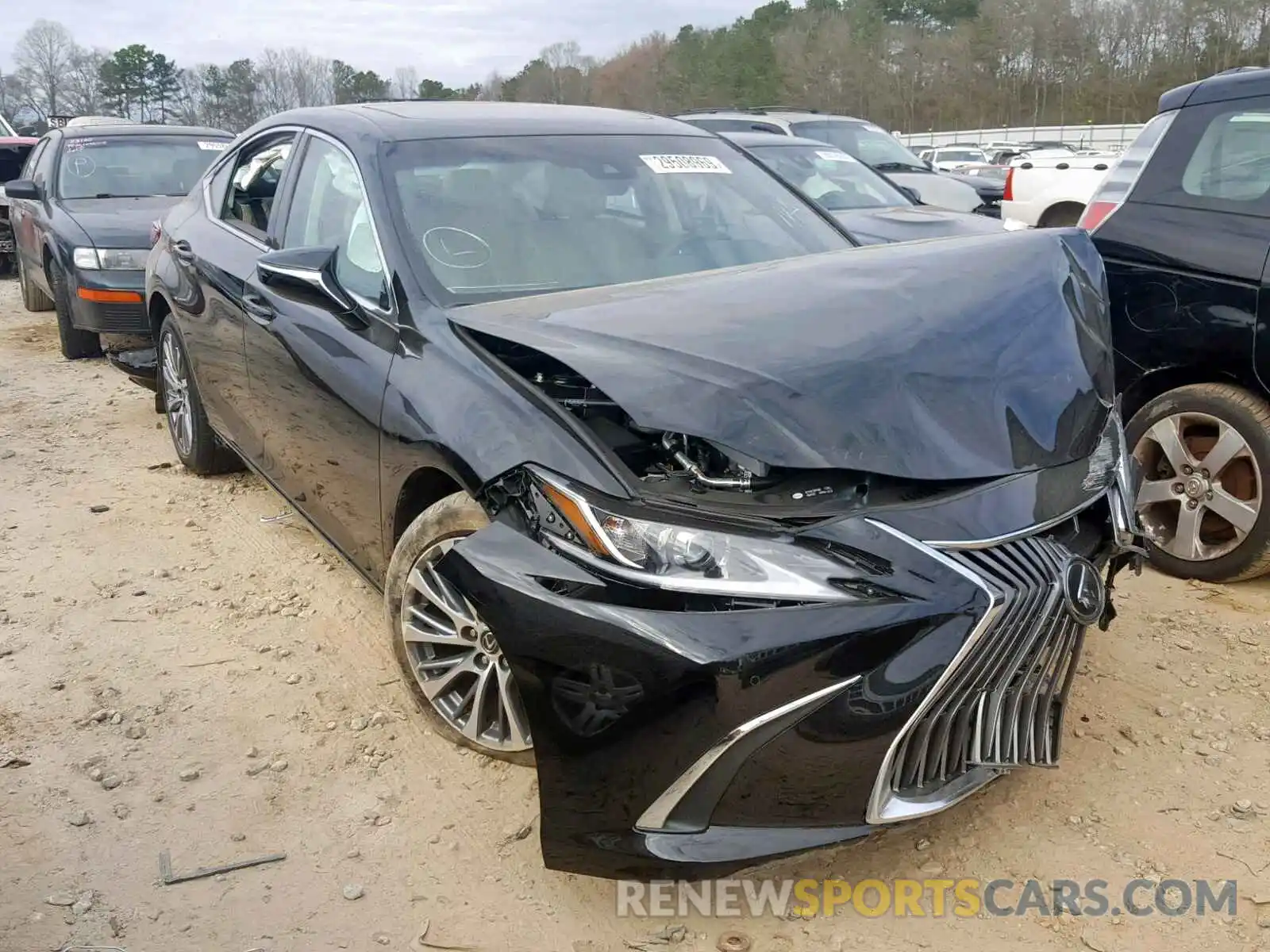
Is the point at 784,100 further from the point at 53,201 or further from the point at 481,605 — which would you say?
the point at 481,605

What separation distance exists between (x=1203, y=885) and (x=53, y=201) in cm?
902

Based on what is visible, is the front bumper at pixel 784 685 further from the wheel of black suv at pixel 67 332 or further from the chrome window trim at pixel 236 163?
the wheel of black suv at pixel 67 332

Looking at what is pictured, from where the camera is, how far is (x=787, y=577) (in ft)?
6.90

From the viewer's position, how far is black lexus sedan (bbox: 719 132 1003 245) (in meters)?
7.36

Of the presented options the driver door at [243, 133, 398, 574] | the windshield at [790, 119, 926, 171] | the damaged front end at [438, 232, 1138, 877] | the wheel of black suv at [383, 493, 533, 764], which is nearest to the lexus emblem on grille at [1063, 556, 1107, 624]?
the damaged front end at [438, 232, 1138, 877]

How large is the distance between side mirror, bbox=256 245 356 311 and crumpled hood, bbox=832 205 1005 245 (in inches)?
170

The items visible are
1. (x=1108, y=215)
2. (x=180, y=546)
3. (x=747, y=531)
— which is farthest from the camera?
(x=180, y=546)

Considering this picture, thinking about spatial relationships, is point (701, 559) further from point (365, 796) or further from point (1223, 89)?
point (1223, 89)

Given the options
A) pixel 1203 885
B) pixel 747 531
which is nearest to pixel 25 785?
pixel 747 531

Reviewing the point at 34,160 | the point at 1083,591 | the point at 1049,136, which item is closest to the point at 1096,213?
the point at 1083,591

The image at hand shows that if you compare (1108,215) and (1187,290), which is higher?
(1108,215)

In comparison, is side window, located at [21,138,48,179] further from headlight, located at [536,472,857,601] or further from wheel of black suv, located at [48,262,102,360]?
headlight, located at [536,472,857,601]

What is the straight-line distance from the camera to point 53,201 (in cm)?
861

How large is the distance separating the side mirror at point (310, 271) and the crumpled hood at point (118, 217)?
4.68 meters
